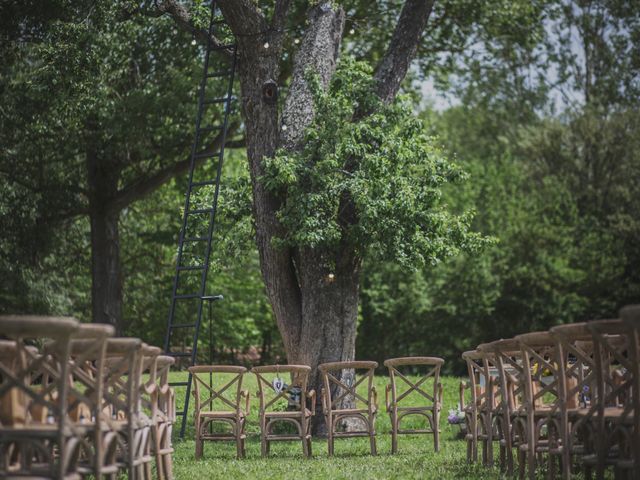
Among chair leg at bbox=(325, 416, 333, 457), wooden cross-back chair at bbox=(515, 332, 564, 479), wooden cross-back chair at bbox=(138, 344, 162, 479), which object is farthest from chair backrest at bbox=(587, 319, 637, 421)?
chair leg at bbox=(325, 416, 333, 457)

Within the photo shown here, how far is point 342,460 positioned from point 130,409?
187 inches

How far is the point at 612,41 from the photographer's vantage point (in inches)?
1351

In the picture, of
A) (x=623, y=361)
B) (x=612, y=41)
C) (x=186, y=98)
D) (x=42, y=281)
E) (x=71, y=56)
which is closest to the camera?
(x=623, y=361)

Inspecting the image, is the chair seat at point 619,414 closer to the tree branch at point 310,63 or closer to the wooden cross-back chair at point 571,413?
the wooden cross-back chair at point 571,413

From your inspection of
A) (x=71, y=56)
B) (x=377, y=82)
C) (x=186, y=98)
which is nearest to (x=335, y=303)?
(x=377, y=82)

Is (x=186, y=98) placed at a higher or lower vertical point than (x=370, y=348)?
higher

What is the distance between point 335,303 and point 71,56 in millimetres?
5124

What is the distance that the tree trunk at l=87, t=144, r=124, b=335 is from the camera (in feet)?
73.9

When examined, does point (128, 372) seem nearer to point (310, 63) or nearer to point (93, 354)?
point (93, 354)

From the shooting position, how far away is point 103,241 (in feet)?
74.5

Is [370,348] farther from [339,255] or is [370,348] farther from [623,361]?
[623,361]

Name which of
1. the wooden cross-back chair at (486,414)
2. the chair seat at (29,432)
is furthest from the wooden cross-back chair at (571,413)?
the chair seat at (29,432)

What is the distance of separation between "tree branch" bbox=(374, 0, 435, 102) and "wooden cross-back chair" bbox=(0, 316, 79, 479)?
372 inches

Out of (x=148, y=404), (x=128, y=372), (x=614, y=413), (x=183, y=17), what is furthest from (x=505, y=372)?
(x=183, y=17)
